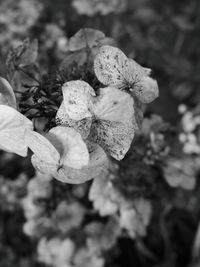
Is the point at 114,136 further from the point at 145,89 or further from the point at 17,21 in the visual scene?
the point at 17,21

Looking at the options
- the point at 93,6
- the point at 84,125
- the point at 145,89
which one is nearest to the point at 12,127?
the point at 84,125

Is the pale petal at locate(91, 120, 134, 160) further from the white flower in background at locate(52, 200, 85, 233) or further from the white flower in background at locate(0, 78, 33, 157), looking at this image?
the white flower in background at locate(52, 200, 85, 233)

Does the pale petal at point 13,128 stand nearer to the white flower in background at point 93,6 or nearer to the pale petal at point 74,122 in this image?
the pale petal at point 74,122

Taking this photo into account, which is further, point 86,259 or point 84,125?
point 86,259

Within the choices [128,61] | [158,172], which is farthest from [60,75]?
[158,172]

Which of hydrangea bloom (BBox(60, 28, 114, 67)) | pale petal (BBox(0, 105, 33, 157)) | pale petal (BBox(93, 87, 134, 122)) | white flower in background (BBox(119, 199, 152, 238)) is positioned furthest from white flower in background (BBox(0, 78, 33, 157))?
white flower in background (BBox(119, 199, 152, 238))

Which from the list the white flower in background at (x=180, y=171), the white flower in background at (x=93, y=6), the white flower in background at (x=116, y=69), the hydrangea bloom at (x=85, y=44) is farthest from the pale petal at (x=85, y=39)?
the white flower in background at (x=93, y=6)

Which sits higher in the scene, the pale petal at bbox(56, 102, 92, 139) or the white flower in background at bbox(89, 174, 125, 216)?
the pale petal at bbox(56, 102, 92, 139)
